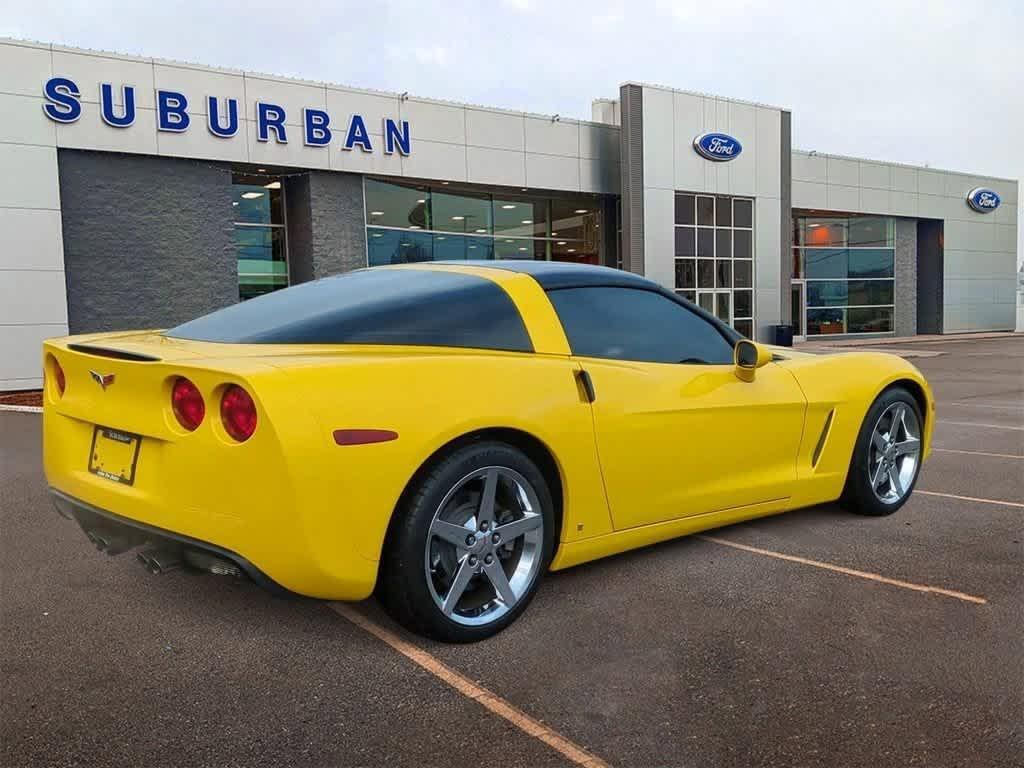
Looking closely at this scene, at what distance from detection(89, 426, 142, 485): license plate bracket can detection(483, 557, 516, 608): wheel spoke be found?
4.31 ft

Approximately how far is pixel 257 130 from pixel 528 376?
16631 mm

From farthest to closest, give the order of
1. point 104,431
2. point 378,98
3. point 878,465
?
1. point 378,98
2. point 878,465
3. point 104,431

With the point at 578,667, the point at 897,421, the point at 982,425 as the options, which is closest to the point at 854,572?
the point at 897,421

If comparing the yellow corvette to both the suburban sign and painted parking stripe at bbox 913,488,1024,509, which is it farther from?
the suburban sign

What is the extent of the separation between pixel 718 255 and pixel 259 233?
1377 centimetres

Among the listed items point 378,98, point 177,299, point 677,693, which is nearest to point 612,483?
point 677,693

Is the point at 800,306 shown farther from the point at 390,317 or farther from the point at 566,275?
the point at 390,317

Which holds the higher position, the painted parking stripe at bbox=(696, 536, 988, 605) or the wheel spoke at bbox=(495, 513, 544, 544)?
the wheel spoke at bbox=(495, 513, 544, 544)

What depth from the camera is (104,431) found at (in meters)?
3.15

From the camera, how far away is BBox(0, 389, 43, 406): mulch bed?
1367 centimetres

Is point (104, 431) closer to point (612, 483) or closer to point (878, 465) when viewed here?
point (612, 483)

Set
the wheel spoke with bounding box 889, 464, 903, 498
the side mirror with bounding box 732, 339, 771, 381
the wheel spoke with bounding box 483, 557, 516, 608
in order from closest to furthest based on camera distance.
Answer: the wheel spoke with bounding box 483, 557, 516, 608, the side mirror with bounding box 732, 339, 771, 381, the wheel spoke with bounding box 889, 464, 903, 498

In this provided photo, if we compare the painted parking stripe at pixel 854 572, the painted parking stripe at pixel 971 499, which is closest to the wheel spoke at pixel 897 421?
the painted parking stripe at pixel 971 499

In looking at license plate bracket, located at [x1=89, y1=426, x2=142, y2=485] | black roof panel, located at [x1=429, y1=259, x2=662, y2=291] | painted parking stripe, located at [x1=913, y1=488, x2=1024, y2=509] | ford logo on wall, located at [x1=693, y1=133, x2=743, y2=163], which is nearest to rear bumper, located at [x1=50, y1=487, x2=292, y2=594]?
license plate bracket, located at [x1=89, y1=426, x2=142, y2=485]
